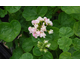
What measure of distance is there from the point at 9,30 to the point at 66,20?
606 millimetres

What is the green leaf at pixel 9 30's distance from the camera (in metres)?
0.94

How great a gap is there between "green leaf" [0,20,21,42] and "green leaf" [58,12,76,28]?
45 centimetres

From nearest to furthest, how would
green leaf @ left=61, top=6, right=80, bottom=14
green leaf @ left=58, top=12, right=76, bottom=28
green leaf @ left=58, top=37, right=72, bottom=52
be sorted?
green leaf @ left=58, top=37, right=72, bottom=52 → green leaf @ left=61, top=6, right=80, bottom=14 → green leaf @ left=58, top=12, right=76, bottom=28

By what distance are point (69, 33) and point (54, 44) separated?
168mm

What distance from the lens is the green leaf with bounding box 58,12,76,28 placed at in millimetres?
1011

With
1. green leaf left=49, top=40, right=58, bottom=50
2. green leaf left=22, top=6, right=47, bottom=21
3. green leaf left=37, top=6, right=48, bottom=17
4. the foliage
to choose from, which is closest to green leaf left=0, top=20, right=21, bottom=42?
the foliage

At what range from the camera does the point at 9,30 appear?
0.98m

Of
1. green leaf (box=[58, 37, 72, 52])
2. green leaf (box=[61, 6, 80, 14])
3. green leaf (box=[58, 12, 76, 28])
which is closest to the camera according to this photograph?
green leaf (box=[58, 37, 72, 52])

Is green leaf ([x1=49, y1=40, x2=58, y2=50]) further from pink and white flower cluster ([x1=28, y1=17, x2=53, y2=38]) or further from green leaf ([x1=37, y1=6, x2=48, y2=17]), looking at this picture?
green leaf ([x1=37, y1=6, x2=48, y2=17])

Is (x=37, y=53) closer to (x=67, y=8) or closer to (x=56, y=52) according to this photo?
(x=56, y=52)

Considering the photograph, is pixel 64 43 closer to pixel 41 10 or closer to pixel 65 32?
pixel 65 32

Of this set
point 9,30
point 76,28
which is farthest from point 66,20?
point 9,30

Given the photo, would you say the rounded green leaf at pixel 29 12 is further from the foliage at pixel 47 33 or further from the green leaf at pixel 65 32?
the green leaf at pixel 65 32

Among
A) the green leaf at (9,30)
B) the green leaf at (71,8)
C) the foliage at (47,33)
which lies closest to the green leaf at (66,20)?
the foliage at (47,33)
